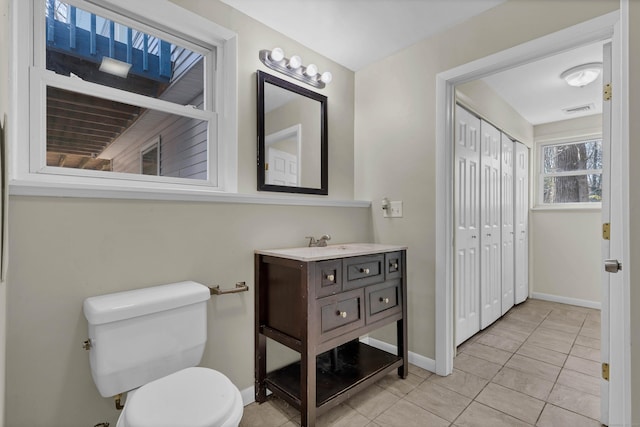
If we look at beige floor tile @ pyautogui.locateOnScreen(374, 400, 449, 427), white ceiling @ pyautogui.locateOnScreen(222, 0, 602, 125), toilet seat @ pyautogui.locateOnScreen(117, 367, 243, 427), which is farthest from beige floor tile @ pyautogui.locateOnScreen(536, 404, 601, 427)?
white ceiling @ pyautogui.locateOnScreen(222, 0, 602, 125)

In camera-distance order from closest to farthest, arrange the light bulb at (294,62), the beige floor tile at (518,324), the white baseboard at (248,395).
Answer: the white baseboard at (248,395)
the light bulb at (294,62)
the beige floor tile at (518,324)

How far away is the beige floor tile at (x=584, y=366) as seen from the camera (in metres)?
2.12

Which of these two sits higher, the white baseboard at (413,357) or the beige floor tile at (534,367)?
the white baseboard at (413,357)

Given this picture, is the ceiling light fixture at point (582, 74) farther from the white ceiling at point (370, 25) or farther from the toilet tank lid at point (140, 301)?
the toilet tank lid at point (140, 301)

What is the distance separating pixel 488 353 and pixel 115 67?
310cm

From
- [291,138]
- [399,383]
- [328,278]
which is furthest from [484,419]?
[291,138]

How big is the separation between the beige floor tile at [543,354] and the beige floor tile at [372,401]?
131 centimetres

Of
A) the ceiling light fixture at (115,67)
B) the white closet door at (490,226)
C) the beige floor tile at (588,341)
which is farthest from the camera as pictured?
the white closet door at (490,226)

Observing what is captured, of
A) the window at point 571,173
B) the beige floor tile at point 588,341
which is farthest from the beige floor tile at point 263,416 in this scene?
the window at point 571,173

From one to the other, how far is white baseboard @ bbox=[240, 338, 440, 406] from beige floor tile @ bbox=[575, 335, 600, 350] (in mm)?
1498

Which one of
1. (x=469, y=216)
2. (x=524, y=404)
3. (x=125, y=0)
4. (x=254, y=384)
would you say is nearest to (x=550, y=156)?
(x=469, y=216)

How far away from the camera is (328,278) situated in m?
1.62

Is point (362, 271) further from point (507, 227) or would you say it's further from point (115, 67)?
point (507, 227)

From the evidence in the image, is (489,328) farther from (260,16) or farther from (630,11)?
(260,16)
